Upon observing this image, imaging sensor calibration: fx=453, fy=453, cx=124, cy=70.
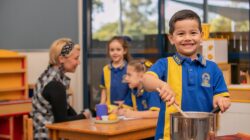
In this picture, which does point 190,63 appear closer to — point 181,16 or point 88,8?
point 181,16

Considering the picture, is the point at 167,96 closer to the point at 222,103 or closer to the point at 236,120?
the point at 222,103

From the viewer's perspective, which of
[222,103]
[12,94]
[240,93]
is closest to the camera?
[222,103]

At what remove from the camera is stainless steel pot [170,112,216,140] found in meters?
1.54

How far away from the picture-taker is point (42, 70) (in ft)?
20.0

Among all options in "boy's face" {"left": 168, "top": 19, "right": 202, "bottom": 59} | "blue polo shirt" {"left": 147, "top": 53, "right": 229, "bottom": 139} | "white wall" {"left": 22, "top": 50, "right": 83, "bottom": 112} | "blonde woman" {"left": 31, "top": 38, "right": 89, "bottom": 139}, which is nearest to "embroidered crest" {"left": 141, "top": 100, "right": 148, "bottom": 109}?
"blonde woman" {"left": 31, "top": 38, "right": 89, "bottom": 139}

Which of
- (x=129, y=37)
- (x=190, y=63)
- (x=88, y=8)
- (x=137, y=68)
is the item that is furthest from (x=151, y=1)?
(x=190, y=63)

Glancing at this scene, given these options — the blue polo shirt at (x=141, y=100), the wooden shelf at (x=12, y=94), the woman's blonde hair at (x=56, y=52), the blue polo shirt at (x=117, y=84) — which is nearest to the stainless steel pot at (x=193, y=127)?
the blue polo shirt at (x=141, y=100)

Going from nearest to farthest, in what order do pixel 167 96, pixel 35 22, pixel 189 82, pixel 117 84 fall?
pixel 167 96, pixel 189 82, pixel 117 84, pixel 35 22

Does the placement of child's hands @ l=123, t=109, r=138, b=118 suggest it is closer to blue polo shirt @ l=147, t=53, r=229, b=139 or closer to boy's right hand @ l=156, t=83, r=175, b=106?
blue polo shirt @ l=147, t=53, r=229, b=139

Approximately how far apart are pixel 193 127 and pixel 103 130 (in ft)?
4.82

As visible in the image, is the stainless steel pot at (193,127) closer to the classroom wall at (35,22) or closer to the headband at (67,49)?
the headband at (67,49)

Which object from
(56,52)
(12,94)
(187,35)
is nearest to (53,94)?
(56,52)

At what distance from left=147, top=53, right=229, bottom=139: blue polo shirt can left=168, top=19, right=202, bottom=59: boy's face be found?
9 cm

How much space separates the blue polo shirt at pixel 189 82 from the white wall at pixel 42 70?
13.7 feet
